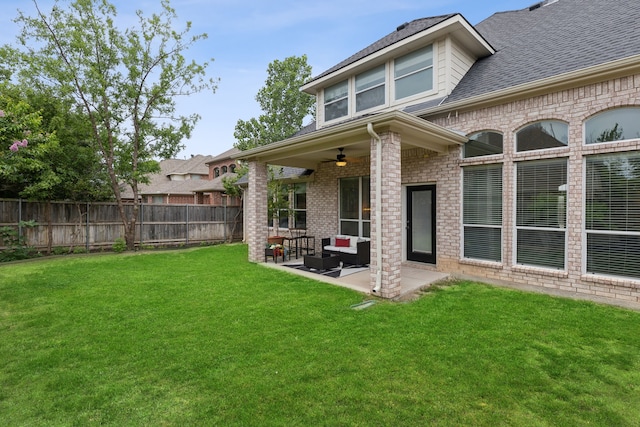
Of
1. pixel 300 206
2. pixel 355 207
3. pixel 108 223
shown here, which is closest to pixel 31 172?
pixel 108 223

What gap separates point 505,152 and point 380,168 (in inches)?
111

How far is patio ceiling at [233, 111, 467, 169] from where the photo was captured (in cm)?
507

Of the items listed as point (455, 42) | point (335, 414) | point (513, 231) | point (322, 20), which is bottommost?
point (335, 414)

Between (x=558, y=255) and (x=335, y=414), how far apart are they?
5.39m

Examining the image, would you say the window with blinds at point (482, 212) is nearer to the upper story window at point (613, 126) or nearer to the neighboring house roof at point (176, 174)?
the upper story window at point (613, 126)

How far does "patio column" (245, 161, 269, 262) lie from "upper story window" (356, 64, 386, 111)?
3683mm

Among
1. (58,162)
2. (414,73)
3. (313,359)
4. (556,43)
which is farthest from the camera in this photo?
(58,162)

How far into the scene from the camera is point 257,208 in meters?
8.81

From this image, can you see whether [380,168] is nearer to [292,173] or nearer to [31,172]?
[292,173]

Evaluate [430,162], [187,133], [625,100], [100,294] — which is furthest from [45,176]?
[625,100]

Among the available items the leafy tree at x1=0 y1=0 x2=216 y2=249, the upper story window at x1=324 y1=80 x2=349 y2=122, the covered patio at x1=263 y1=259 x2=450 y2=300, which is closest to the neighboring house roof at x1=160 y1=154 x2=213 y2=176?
the leafy tree at x1=0 y1=0 x2=216 y2=249

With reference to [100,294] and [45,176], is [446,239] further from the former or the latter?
[45,176]

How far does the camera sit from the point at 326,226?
10.0 meters

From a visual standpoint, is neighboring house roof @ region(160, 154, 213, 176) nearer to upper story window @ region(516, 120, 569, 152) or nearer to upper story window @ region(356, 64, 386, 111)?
upper story window @ region(356, 64, 386, 111)
